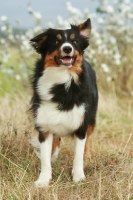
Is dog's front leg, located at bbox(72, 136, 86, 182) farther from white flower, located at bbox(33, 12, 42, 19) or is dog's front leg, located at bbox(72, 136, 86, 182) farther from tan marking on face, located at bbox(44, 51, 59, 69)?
white flower, located at bbox(33, 12, 42, 19)

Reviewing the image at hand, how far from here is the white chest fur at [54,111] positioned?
17.8 ft

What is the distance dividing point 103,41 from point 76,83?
6.10 metres

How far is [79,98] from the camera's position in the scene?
5461 mm

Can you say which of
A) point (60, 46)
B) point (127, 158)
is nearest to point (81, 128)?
point (127, 158)

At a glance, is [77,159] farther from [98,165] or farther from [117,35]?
[117,35]

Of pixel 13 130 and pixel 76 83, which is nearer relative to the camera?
pixel 76 83

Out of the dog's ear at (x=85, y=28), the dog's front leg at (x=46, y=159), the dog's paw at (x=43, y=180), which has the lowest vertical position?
the dog's paw at (x=43, y=180)

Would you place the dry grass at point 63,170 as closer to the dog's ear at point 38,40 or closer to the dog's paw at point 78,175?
the dog's paw at point 78,175

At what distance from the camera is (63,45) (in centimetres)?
514

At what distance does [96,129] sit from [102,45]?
3436 millimetres

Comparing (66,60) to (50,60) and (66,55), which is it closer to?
(66,55)

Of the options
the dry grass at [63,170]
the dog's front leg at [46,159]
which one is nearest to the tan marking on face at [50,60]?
the dog's front leg at [46,159]

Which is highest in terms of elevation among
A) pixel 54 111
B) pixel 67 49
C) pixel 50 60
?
pixel 67 49

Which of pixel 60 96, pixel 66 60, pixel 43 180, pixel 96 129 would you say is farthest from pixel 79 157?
pixel 96 129
